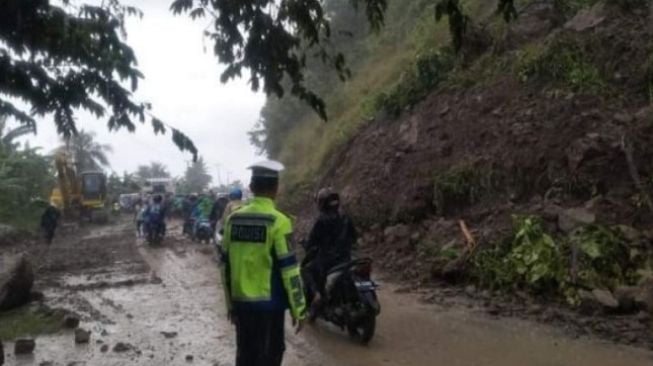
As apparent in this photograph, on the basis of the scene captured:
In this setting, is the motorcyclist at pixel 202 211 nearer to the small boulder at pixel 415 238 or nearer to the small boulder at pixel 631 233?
the small boulder at pixel 415 238

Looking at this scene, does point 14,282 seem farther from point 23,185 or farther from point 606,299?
point 23,185

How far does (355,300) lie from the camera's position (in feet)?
28.1

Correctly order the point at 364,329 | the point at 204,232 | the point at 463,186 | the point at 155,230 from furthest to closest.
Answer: the point at 155,230 → the point at 204,232 → the point at 463,186 → the point at 364,329

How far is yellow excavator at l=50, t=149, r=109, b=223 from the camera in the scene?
32906 millimetres

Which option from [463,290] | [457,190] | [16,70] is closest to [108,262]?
[457,190]

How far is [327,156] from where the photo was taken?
2378cm

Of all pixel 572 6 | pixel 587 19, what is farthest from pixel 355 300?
pixel 572 6

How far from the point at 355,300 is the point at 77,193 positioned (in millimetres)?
28479

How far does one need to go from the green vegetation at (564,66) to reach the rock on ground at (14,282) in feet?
31.7

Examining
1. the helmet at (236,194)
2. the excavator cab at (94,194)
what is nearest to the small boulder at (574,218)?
the helmet at (236,194)

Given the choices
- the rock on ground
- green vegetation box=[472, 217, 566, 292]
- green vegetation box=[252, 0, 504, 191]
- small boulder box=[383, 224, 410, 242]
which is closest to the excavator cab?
green vegetation box=[252, 0, 504, 191]

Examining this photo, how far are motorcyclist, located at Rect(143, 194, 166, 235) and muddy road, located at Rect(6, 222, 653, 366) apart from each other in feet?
26.6

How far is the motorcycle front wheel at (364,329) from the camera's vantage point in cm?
830

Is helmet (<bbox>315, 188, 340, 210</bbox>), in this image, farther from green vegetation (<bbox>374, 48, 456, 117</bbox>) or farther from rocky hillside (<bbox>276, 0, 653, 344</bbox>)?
green vegetation (<bbox>374, 48, 456, 117</bbox>)
